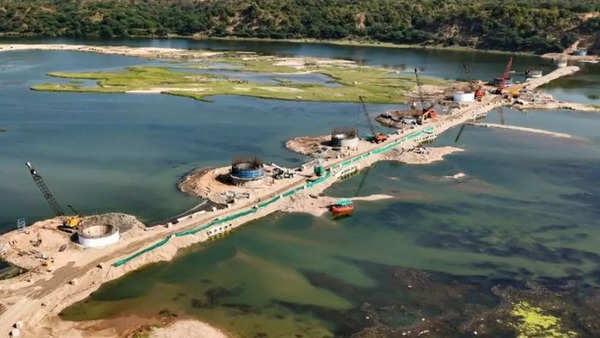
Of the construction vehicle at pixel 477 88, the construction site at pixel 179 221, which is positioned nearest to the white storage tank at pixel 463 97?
the construction vehicle at pixel 477 88

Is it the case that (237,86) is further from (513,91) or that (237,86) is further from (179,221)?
(179,221)

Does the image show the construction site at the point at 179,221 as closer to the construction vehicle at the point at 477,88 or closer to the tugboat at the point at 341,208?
the tugboat at the point at 341,208

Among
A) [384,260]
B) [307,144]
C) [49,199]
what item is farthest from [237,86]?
[384,260]

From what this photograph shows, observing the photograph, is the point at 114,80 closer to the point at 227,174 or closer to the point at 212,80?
the point at 212,80

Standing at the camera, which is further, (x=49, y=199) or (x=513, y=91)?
(x=513, y=91)

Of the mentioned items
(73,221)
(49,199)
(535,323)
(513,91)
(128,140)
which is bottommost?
(535,323)

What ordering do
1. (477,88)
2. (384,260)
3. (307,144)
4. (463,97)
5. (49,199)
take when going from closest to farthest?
(384,260), (49,199), (307,144), (463,97), (477,88)
